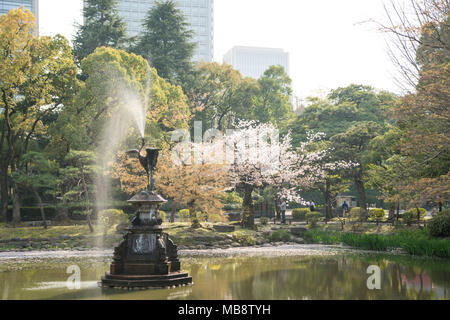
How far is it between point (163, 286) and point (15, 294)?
3.11m

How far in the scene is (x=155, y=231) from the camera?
11.2 metres

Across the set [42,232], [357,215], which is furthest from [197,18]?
[42,232]

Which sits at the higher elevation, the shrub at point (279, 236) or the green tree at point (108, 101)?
the green tree at point (108, 101)

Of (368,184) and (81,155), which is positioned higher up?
(81,155)

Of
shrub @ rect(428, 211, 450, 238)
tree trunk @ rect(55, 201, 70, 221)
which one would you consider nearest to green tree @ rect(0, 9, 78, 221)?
tree trunk @ rect(55, 201, 70, 221)

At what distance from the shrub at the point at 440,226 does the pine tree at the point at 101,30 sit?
1196 inches

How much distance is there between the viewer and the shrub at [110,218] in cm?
2383

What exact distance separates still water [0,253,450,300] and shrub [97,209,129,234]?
6.78 m

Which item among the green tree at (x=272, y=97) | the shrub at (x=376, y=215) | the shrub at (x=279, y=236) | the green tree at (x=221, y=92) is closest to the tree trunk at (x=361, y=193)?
the shrub at (x=376, y=215)

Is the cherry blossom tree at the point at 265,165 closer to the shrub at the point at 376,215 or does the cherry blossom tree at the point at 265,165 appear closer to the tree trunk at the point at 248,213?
the tree trunk at the point at 248,213

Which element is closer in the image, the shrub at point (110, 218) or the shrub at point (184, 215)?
the shrub at point (110, 218)

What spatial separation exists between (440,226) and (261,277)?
368 inches

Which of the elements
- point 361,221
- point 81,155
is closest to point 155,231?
point 81,155
